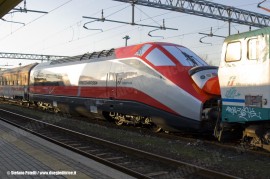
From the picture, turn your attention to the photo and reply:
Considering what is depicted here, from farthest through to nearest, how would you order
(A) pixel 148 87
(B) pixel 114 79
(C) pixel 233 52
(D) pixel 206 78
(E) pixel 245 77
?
(B) pixel 114 79
(A) pixel 148 87
(D) pixel 206 78
(C) pixel 233 52
(E) pixel 245 77

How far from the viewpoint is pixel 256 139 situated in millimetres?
9078

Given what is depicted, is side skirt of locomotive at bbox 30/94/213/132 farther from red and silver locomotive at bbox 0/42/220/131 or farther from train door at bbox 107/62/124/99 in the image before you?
train door at bbox 107/62/124/99

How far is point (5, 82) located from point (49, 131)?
22849 millimetres

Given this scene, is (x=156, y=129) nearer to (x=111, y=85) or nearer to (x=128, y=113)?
(x=128, y=113)

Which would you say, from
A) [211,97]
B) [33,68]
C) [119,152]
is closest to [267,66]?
[211,97]

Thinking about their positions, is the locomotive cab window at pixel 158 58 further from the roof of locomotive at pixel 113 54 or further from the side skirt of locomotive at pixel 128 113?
the side skirt of locomotive at pixel 128 113

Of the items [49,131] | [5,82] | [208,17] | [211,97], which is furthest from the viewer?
[5,82]

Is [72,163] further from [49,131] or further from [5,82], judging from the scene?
[5,82]

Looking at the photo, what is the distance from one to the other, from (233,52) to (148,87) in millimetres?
3753

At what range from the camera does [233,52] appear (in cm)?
949

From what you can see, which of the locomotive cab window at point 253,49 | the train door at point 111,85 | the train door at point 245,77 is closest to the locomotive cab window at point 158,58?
the train door at point 111,85

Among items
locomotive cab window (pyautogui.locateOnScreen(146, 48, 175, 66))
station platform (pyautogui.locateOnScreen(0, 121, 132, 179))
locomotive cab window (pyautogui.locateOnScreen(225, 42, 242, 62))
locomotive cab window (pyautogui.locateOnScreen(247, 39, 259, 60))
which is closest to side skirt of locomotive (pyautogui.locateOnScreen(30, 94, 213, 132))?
locomotive cab window (pyautogui.locateOnScreen(146, 48, 175, 66))

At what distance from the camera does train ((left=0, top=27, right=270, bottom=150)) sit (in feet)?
29.1

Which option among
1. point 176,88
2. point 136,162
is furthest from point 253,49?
point 136,162
